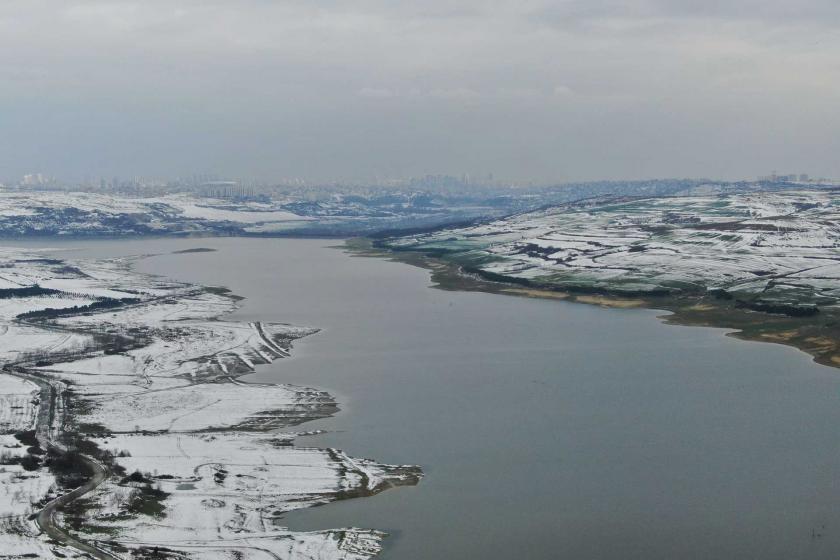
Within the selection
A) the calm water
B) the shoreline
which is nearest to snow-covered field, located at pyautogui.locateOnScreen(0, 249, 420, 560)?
the calm water

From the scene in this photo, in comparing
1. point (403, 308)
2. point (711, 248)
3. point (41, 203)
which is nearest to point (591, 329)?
point (403, 308)

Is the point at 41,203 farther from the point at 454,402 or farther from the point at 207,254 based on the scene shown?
the point at 454,402

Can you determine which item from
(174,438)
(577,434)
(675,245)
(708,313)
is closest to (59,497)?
(174,438)

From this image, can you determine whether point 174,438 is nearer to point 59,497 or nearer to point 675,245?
point 59,497

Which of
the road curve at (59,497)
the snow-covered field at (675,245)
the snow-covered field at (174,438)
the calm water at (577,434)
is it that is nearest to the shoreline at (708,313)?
the calm water at (577,434)

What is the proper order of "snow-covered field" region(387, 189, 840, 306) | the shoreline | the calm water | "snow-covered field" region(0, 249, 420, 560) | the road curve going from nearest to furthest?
the road curve
the calm water
"snow-covered field" region(0, 249, 420, 560)
the shoreline
"snow-covered field" region(387, 189, 840, 306)

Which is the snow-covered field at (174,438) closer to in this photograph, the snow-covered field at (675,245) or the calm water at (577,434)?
the calm water at (577,434)

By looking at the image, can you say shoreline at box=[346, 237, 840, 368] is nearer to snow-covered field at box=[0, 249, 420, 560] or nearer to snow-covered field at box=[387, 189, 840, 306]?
snow-covered field at box=[387, 189, 840, 306]
